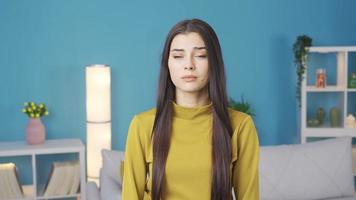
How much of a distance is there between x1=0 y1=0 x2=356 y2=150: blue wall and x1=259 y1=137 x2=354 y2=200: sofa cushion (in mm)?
1323

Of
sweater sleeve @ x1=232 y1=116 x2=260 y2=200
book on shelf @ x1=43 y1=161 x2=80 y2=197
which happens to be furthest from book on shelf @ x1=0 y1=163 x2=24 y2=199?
sweater sleeve @ x1=232 y1=116 x2=260 y2=200

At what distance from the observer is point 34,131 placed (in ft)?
12.5

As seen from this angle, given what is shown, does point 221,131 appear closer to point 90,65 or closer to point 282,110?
point 90,65

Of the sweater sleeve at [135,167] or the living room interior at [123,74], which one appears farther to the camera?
the living room interior at [123,74]

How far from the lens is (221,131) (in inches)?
55.0

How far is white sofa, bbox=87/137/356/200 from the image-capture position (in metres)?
3.08

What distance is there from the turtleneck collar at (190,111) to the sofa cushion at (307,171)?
176 centimetres

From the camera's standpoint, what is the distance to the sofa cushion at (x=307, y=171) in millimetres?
3090

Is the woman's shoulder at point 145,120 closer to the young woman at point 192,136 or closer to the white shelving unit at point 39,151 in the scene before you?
the young woman at point 192,136

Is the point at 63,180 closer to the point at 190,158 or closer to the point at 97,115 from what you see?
the point at 97,115

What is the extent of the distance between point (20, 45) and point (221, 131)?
2927mm

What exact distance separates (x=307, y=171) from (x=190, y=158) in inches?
75.0

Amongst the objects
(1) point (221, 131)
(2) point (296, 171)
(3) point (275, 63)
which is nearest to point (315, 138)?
(3) point (275, 63)

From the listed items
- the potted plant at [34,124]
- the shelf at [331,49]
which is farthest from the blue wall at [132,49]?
the shelf at [331,49]
